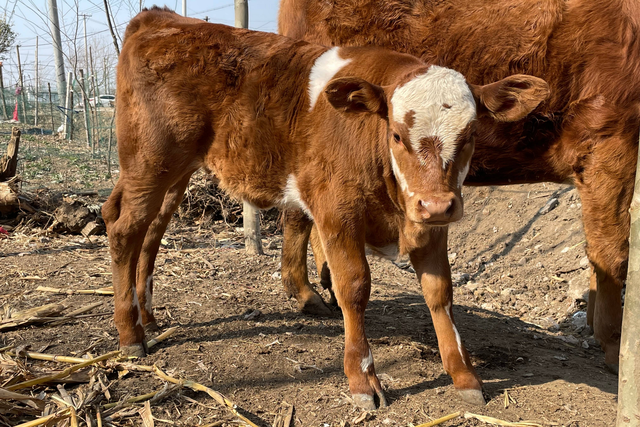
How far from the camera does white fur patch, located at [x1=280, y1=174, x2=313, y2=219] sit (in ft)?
12.6

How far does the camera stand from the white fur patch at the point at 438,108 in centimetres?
299

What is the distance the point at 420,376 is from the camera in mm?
3805

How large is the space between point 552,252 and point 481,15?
3.44 metres

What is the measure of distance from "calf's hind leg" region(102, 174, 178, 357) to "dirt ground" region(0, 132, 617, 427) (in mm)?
267

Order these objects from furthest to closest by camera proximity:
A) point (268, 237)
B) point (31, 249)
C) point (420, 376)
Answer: point (268, 237)
point (31, 249)
point (420, 376)

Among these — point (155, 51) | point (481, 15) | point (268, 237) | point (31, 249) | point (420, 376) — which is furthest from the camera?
point (268, 237)

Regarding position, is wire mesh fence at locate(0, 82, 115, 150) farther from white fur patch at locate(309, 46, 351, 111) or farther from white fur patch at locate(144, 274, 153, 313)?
white fur patch at locate(309, 46, 351, 111)

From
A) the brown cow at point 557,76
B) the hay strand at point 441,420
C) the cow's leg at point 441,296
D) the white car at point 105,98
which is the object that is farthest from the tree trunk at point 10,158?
the hay strand at point 441,420

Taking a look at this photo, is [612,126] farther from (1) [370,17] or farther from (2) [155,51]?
(2) [155,51]

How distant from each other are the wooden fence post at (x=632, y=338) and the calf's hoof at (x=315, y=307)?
2862 mm

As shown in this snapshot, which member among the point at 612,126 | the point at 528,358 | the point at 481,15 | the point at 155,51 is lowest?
the point at 528,358

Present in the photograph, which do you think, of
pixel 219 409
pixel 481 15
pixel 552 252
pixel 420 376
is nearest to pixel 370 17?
pixel 481 15

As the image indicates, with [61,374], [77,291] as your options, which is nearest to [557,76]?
[61,374]

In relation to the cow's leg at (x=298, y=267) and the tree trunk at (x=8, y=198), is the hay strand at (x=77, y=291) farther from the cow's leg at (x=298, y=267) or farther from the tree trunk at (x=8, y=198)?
the tree trunk at (x=8, y=198)
